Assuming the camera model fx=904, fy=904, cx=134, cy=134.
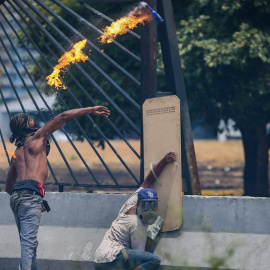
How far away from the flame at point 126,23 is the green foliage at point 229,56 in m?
8.25

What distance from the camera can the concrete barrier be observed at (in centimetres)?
925

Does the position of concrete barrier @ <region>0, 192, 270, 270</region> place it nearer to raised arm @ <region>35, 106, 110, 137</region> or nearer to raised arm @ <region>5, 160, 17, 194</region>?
raised arm @ <region>5, 160, 17, 194</region>

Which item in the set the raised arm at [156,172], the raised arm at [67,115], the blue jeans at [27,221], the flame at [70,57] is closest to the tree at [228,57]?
the flame at [70,57]

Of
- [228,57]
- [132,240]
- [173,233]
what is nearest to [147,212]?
[132,240]

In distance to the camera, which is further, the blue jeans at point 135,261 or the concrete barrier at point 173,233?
the concrete barrier at point 173,233

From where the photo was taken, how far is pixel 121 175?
38969 mm

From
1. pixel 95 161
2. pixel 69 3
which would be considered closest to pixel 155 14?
pixel 69 3

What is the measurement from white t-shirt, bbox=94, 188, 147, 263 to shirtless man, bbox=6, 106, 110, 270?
72 centimetres

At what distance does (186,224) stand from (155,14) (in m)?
2.88

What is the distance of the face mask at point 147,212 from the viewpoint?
9203 millimetres

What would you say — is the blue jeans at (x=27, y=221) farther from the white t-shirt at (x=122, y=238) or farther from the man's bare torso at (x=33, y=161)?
the white t-shirt at (x=122, y=238)

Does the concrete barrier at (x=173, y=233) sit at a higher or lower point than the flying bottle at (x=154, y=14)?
lower

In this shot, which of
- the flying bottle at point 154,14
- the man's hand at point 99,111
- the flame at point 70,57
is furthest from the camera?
the flame at point 70,57

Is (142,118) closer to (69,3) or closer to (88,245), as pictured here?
(88,245)
